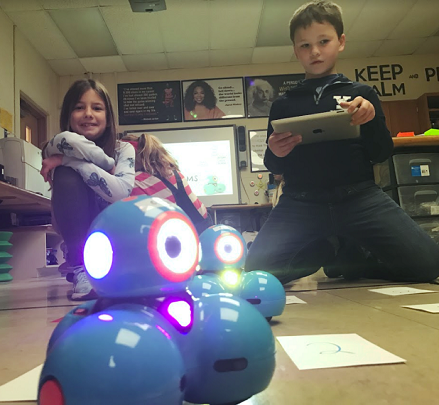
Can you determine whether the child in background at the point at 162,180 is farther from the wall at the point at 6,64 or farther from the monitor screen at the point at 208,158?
the monitor screen at the point at 208,158

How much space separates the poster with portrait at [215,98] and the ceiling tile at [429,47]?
1846 mm

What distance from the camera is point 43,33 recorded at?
3.32 m

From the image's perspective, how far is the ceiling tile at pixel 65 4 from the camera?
2908 mm

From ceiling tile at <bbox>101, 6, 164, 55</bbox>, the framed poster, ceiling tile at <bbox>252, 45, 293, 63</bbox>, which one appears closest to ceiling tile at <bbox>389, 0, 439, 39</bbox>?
ceiling tile at <bbox>252, 45, 293, 63</bbox>

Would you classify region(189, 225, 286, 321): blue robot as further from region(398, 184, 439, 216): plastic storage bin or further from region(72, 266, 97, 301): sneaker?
region(398, 184, 439, 216): plastic storage bin

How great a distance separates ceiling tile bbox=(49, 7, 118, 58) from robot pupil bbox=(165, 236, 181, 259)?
3.14 meters

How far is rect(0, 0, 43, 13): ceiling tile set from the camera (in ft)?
9.62

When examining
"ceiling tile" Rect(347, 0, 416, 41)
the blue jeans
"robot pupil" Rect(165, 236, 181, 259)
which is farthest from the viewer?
"ceiling tile" Rect(347, 0, 416, 41)

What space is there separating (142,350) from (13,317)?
83cm

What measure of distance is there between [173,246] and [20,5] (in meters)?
3.32

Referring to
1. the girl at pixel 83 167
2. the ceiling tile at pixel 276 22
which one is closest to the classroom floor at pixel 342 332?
the girl at pixel 83 167

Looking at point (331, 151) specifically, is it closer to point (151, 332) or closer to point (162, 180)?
point (162, 180)

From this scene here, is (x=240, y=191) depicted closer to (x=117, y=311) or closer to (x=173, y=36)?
(x=173, y=36)

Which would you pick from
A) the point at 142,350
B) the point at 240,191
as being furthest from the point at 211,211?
the point at 142,350
